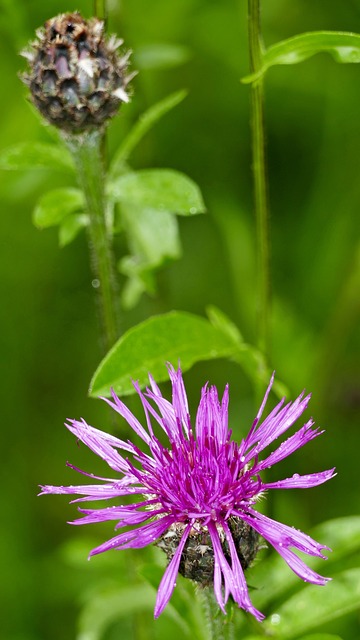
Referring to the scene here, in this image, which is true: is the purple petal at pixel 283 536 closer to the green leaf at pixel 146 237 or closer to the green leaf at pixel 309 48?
the green leaf at pixel 309 48

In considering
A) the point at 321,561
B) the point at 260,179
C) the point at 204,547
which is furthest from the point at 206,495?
the point at 260,179

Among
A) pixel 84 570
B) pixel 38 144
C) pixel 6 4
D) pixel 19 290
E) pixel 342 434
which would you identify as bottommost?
pixel 84 570

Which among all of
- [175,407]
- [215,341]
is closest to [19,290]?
[215,341]

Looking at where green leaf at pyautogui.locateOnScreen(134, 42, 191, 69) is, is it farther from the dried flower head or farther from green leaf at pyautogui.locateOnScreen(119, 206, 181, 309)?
the dried flower head

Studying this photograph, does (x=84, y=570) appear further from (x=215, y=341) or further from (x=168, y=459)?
(x=168, y=459)

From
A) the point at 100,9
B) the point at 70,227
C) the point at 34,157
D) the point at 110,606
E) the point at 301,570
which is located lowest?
the point at 110,606

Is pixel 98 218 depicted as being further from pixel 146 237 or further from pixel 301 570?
pixel 301 570
